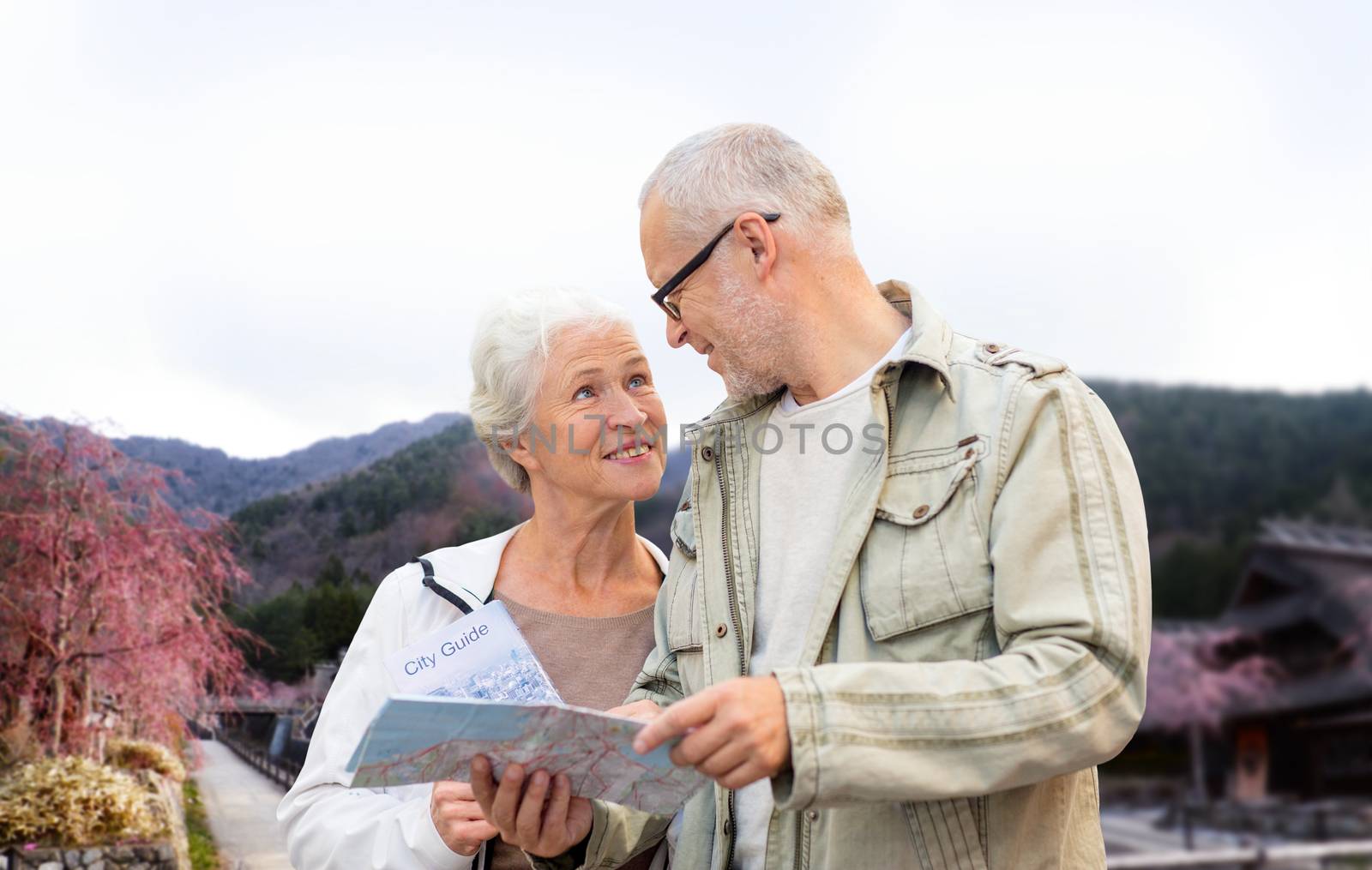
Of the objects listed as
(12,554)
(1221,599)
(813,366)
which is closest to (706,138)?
(813,366)

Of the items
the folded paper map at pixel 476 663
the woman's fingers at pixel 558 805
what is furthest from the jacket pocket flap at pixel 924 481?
the folded paper map at pixel 476 663

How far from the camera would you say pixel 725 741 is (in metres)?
0.93

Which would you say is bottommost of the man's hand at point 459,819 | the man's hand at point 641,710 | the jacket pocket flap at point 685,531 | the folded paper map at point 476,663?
the man's hand at point 459,819

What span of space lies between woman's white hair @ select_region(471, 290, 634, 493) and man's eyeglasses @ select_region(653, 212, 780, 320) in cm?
43

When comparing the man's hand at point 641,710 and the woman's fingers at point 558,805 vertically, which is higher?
the man's hand at point 641,710

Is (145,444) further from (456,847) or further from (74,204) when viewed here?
(456,847)

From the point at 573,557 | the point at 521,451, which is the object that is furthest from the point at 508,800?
the point at 521,451

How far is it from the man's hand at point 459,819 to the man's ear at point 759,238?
82 cm

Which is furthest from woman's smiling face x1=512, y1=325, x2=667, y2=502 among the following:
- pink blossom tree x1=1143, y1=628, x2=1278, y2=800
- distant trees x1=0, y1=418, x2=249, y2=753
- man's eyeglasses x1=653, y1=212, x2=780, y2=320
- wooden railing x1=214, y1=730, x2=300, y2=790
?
pink blossom tree x1=1143, y1=628, x2=1278, y2=800

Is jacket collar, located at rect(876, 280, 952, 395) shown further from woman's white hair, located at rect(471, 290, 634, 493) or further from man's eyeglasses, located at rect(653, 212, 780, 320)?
woman's white hair, located at rect(471, 290, 634, 493)

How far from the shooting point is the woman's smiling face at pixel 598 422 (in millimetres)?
1838

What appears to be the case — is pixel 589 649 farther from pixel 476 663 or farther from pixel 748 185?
pixel 748 185

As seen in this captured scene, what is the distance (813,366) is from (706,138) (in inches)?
13.2

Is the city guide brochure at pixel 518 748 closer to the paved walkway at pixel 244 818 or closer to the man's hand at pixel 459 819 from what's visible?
the man's hand at pixel 459 819
